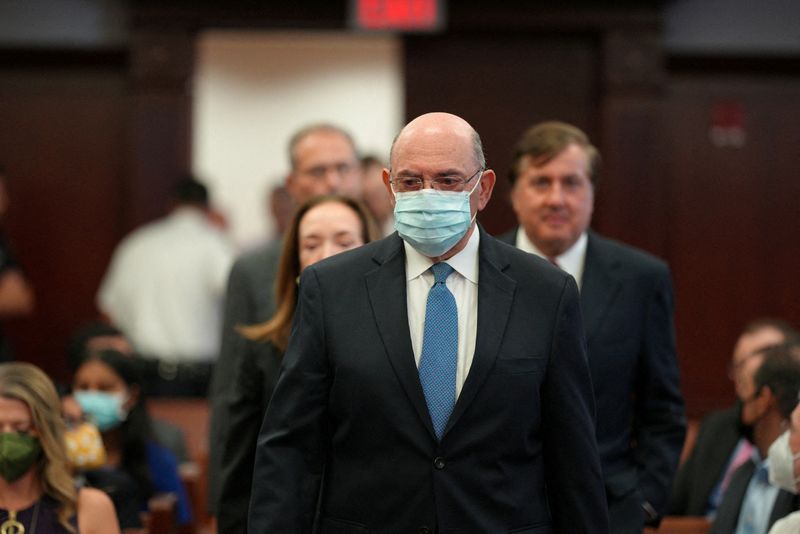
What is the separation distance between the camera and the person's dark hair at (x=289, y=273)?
3887 mm

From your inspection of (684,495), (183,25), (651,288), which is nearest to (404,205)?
(651,288)

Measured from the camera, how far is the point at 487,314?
3002mm

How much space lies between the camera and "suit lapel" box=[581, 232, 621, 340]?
4.01 meters

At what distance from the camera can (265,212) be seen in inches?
446

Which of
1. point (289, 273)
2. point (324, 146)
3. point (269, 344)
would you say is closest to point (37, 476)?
point (269, 344)

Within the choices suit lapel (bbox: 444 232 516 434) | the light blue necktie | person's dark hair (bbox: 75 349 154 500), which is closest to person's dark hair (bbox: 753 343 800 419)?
suit lapel (bbox: 444 232 516 434)

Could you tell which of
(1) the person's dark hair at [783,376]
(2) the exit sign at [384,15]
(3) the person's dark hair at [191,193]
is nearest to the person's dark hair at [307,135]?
(1) the person's dark hair at [783,376]

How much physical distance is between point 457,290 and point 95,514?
1.65m

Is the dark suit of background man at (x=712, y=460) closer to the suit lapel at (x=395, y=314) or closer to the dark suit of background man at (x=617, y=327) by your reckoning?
the dark suit of background man at (x=617, y=327)

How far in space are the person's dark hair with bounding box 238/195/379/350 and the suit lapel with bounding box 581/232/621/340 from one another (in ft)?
2.03

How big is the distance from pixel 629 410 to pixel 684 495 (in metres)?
1.79

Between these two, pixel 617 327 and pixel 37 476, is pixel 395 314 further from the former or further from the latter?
pixel 37 476

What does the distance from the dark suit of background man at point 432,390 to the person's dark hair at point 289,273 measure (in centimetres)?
81

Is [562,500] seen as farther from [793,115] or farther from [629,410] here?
[793,115]
